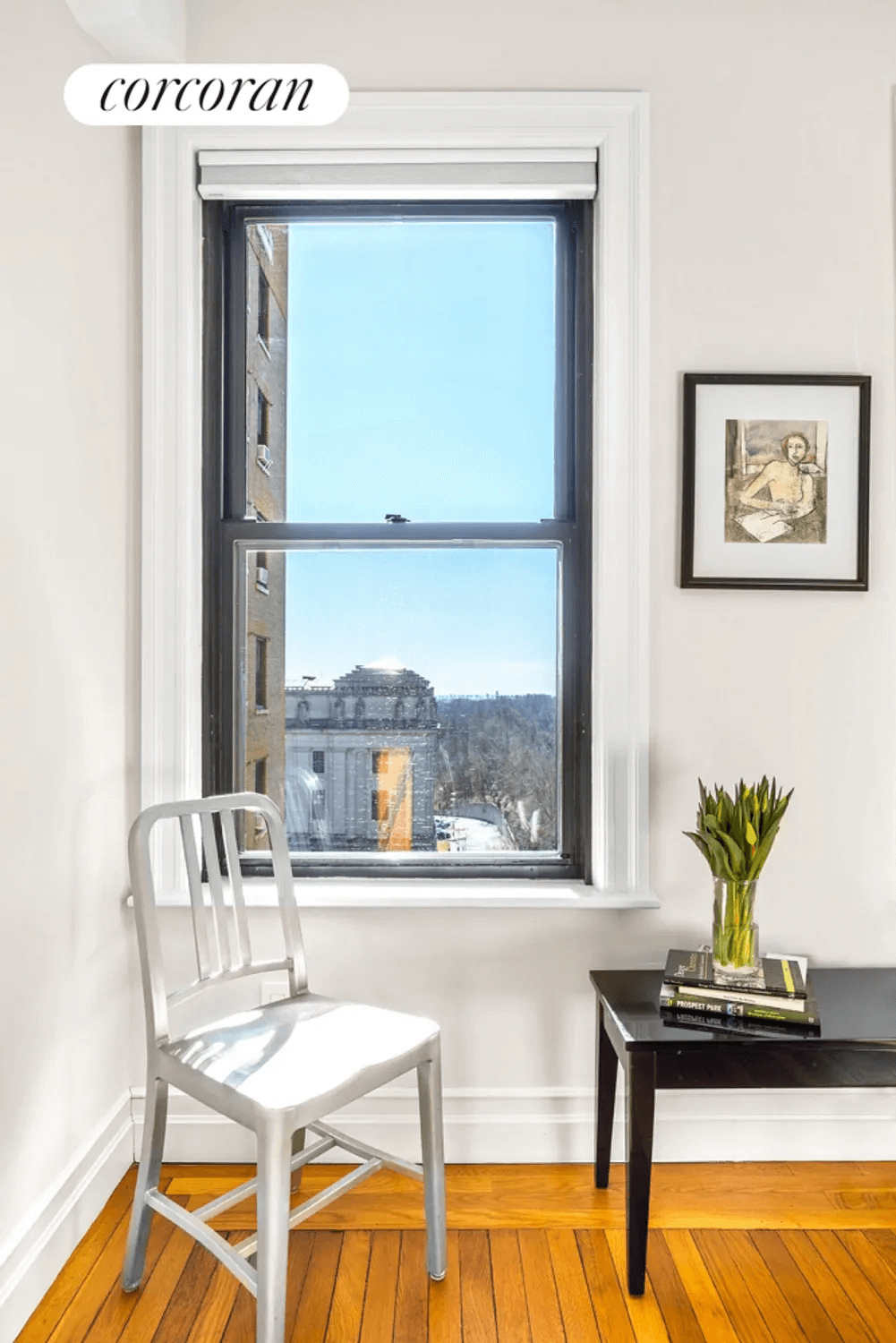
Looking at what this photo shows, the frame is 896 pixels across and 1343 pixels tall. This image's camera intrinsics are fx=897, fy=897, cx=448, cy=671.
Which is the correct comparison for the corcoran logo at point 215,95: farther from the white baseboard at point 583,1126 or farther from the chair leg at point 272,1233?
the white baseboard at point 583,1126

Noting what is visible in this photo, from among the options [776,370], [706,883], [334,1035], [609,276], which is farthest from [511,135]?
[334,1035]

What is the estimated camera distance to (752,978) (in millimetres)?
1769

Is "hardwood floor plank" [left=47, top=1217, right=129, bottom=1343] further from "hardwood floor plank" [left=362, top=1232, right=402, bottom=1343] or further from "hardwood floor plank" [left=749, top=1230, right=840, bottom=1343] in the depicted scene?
"hardwood floor plank" [left=749, top=1230, right=840, bottom=1343]

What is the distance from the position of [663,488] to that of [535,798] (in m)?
0.81

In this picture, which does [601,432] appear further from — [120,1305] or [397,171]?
[120,1305]

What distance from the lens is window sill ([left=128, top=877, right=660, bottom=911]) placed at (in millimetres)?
2051

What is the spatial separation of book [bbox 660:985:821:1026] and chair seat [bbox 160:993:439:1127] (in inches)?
19.0

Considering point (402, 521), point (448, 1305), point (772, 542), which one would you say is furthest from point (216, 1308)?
point (772, 542)

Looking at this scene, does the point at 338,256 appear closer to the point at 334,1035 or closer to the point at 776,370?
the point at 776,370

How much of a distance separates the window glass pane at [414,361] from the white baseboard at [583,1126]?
4.57ft

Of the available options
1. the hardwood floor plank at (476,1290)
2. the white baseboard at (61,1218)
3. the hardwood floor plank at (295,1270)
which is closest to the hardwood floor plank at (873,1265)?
the hardwood floor plank at (476,1290)

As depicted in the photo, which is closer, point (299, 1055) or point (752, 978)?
point (299, 1055)

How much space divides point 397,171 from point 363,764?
1.41 m

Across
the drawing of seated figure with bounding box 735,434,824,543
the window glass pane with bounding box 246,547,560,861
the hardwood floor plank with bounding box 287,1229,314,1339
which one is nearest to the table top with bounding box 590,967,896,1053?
the window glass pane with bounding box 246,547,560,861
